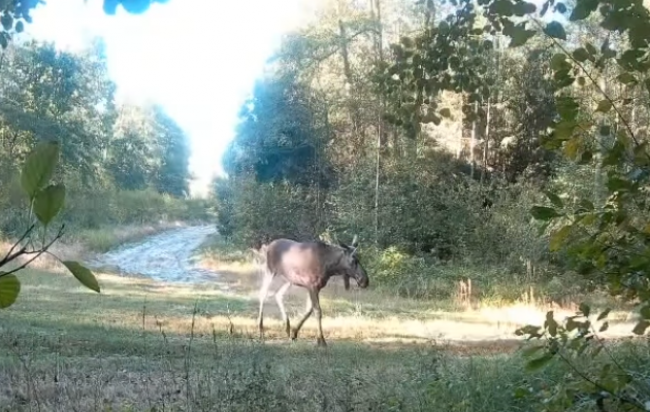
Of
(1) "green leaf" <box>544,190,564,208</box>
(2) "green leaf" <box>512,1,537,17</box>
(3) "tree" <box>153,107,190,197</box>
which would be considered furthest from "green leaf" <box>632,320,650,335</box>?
(3) "tree" <box>153,107,190,197</box>

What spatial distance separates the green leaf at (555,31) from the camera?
62.8 inches

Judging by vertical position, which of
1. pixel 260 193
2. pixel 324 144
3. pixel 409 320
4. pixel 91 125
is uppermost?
pixel 91 125

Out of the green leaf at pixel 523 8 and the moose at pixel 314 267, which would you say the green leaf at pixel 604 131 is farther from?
the moose at pixel 314 267

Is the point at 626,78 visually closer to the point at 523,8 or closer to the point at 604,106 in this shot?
the point at 604,106

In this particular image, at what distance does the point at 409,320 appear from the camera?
10828mm

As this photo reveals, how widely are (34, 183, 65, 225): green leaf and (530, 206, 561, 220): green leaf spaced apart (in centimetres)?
101

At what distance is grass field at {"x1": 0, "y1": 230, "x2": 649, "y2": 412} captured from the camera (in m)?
3.61

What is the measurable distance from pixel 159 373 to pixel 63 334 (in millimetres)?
2674

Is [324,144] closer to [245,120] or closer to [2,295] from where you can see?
[245,120]

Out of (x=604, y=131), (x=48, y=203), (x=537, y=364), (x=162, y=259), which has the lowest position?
(x=537, y=364)

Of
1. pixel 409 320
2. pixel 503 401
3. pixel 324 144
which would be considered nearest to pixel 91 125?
pixel 324 144

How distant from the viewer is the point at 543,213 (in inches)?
55.7

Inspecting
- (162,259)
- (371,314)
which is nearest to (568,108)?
(371,314)

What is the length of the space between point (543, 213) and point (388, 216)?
1787 cm
